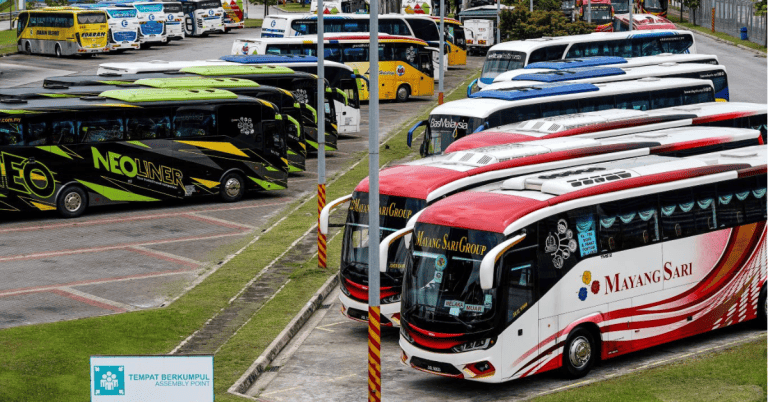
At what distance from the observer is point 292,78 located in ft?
124

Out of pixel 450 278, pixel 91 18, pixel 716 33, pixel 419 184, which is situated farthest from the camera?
pixel 716 33

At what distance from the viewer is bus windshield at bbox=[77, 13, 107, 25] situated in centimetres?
6600

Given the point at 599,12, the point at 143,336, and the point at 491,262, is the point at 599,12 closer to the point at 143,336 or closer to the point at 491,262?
the point at 143,336

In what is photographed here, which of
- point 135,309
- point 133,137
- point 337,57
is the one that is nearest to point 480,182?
point 135,309

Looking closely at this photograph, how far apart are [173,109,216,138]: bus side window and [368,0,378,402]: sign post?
16021 mm

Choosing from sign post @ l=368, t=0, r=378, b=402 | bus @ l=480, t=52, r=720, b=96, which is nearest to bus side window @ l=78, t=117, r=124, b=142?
bus @ l=480, t=52, r=720, b=96

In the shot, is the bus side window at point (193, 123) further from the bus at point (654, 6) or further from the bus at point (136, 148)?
the bus at point (654, 6)

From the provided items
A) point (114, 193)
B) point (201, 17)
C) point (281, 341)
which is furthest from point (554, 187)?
point (201, 17)

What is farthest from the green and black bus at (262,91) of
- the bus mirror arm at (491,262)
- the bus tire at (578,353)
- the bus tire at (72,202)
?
the bus mirror arm at (491,262)

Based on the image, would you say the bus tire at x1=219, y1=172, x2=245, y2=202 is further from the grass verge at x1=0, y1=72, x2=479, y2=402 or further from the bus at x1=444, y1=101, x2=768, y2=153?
the bus at x1=444, y1=101, x2=768, y2=153

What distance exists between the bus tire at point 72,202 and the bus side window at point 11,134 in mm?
1854

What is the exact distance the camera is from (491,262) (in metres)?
15.2

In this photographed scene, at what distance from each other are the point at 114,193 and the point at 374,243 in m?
16.4

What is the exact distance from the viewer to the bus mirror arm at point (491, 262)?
15.1 m
